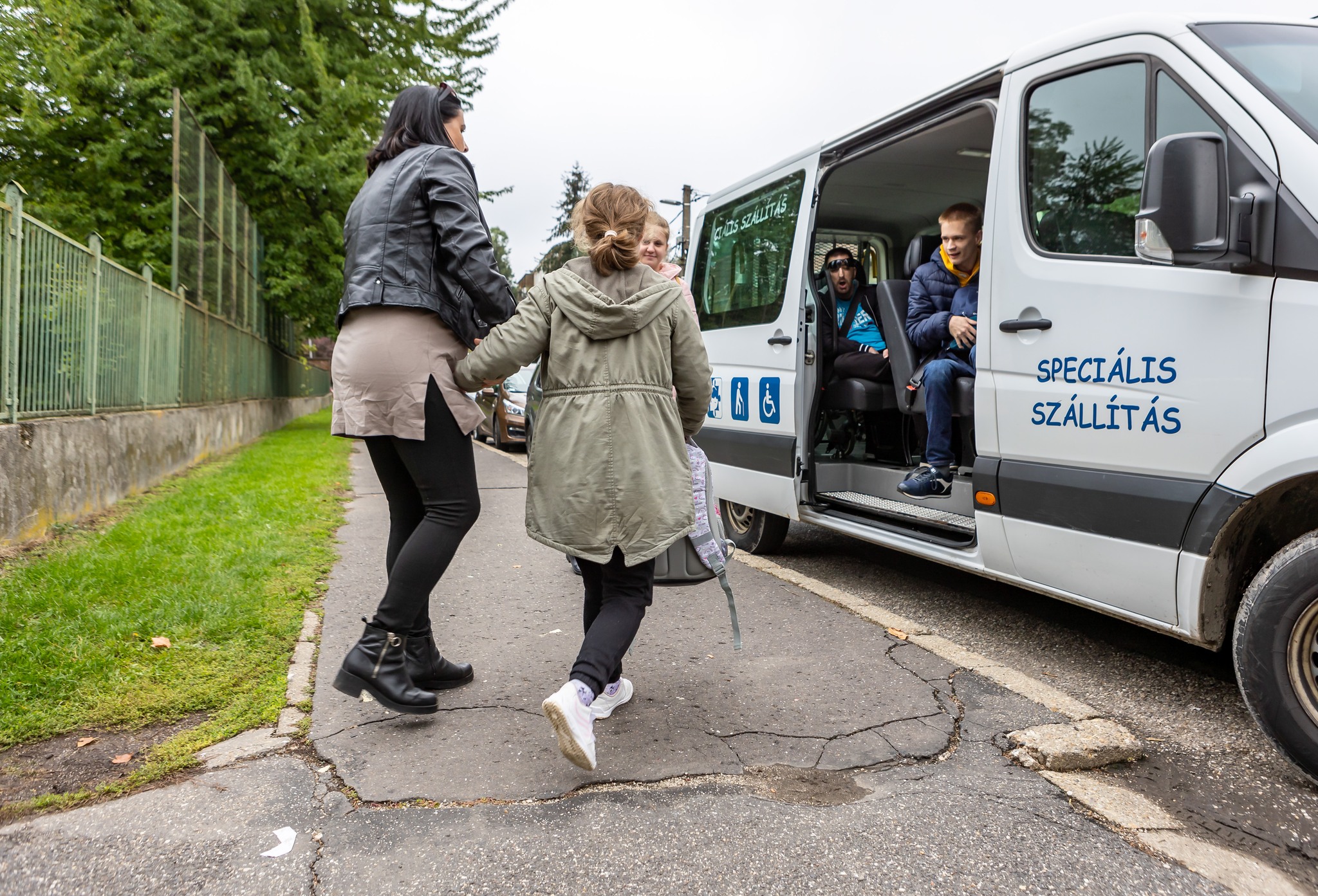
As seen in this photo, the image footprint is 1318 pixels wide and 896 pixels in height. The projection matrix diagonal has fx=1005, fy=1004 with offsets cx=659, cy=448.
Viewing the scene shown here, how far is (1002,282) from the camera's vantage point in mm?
3756

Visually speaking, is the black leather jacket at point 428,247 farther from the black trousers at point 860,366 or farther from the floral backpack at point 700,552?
the black trousers at point 860,366

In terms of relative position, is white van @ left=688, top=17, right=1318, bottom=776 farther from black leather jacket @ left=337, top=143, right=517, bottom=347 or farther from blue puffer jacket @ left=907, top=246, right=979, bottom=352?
black leather jacket @ left=337, top=143, right=517, bottom=347

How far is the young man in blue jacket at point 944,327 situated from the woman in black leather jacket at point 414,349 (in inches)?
98.9

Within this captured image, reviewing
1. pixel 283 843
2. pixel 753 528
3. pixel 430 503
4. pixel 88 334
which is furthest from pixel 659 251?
pixel 88 334

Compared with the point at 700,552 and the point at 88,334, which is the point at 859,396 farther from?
the point at 88,334

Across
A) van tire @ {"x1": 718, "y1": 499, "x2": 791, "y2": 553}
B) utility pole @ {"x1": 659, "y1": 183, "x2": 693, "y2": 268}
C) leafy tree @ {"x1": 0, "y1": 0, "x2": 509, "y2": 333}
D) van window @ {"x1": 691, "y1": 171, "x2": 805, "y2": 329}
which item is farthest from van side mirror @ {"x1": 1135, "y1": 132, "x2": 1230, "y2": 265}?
utility pole @ {"x1": 659, "y1": 183, "x2": 693, "y2": 268}

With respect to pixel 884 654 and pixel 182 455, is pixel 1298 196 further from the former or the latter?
pixel 182 455

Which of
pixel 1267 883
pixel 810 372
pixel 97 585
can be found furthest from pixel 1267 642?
pixel 97 585

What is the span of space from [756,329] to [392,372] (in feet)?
9.94

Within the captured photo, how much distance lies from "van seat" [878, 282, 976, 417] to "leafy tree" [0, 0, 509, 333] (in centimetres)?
1285

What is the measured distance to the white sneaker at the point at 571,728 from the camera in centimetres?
259

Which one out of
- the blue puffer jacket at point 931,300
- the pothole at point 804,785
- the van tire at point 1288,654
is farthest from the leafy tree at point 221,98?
the van tire at point 1288,654

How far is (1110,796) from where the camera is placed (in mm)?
2658

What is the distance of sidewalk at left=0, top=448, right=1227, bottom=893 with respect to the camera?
223 cm
